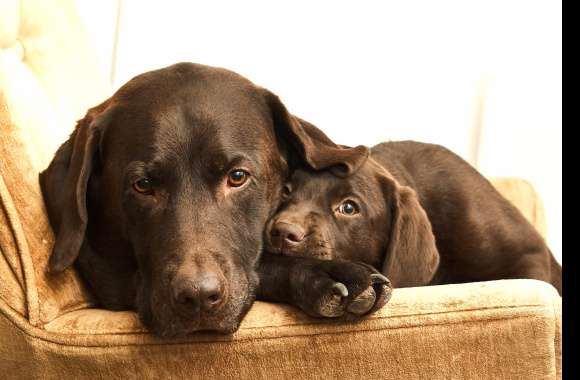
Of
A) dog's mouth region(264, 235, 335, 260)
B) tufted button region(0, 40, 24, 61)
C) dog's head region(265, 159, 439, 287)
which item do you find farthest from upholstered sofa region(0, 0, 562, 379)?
tufted button region(0, 40, 24, 61)

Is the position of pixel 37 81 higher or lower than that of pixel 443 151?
higher

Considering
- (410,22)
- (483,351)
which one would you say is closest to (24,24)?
(483,351)

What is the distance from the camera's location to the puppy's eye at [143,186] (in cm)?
206

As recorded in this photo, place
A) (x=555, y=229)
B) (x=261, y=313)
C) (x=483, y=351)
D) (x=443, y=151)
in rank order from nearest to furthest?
Answer: (x=483, y=351)
(x=261, y=313)
(x=443, y=151)
(x=555, y=229)

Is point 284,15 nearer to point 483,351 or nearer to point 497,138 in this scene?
A: point 497,138

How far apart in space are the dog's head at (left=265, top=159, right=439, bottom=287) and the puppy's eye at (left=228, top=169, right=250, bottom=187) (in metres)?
0.28

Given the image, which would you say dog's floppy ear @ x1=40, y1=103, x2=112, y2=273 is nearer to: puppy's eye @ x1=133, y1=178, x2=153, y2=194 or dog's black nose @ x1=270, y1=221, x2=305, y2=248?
puppy's eye @ x1=133, y1=178, x2=153, y2=194

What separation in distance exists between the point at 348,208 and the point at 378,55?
2.59 metres

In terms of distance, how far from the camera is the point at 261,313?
6.05 ft

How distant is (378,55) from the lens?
4.99 m

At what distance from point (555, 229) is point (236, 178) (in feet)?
12.2

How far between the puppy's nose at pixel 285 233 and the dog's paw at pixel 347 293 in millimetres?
452

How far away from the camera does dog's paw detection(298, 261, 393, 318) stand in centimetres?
174

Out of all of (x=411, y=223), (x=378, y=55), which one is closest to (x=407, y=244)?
(x=411, y=223)
